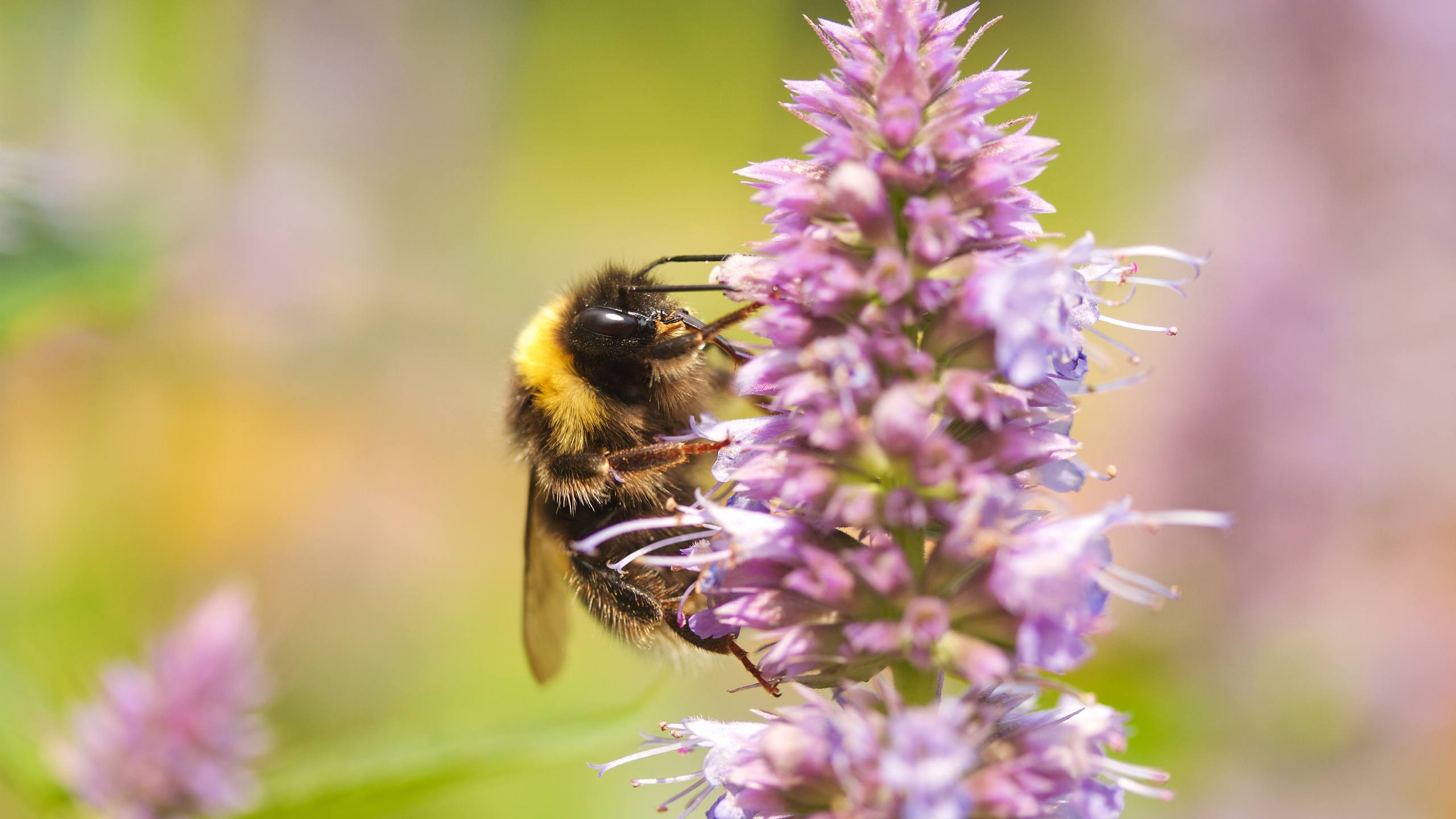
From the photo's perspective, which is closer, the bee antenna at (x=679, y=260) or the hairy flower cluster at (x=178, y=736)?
the bee antenna at (x=679, y=260)

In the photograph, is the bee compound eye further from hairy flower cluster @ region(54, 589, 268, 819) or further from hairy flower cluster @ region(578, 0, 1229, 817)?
hairy flower cluster @ region(54, 589, 268, 819)

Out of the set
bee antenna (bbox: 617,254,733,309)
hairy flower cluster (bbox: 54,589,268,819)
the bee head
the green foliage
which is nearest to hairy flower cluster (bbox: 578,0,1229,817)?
bee antenna (bbox: 617,254,733,309)

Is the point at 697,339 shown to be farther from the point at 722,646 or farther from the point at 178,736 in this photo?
the point at 178,736

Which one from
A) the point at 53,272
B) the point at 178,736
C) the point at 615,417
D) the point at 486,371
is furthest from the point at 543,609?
the point at 486,371

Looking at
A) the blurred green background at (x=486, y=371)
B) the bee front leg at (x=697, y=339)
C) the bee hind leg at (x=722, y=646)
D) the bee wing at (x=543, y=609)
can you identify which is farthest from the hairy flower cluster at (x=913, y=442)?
the bee wing at (x=543, y=609)

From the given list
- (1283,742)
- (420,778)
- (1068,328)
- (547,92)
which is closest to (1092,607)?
(1068,328)

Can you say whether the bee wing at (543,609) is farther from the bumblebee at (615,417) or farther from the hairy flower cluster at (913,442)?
the hairy flower cluster at (913,442)
